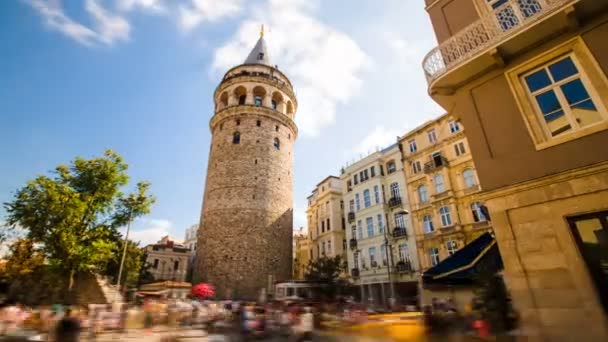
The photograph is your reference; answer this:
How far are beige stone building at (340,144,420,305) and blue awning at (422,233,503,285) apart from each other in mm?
15239

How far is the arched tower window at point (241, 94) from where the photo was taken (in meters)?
33.4

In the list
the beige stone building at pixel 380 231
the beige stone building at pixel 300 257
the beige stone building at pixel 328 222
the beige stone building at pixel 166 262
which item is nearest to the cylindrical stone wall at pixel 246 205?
the beige stone building at pixel 328 222

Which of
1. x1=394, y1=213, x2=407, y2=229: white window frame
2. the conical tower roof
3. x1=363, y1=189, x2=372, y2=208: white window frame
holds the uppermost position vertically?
the conical tower roof

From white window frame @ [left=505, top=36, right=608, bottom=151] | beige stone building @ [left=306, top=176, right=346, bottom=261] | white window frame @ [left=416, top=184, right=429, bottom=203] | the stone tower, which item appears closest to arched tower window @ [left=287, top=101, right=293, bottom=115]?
the stone tower

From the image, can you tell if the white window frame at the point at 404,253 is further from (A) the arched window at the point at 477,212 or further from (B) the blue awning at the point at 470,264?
(B) the blue awning at the point at 470,264

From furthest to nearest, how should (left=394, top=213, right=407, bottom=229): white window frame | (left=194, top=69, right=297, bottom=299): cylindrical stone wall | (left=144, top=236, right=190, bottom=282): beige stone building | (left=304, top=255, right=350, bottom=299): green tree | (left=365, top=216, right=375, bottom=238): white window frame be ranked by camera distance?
(left=144, top=236, right=190, bottom=282): beige stone building < (left=365, top=216, right=375, bottom=238): white window frame < (left=194, top=69, right=297, bottom=299): cylindrical stone wall < (left=304, top=255, right=350, bottom=299): green tree < (left=394, top=213, right=407, bottom=229): white window frame

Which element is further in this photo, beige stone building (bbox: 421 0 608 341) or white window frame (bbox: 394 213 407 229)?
white window frame (bbox: 394 213 407 229)

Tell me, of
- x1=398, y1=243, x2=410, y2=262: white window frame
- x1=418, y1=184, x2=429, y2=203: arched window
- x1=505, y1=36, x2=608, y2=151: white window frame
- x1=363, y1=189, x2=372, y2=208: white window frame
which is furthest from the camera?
x1=363, y1=189, x2=372, y2=208: white window frame

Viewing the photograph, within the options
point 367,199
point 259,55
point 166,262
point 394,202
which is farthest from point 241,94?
point 166,262

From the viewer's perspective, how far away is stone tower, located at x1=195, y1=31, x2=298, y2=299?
26131mm

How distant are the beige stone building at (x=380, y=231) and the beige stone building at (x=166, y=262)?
39160mm

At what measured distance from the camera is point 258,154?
30.0m

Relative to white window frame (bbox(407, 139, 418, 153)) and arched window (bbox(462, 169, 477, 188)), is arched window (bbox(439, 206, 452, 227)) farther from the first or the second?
white window frame (bbox(407, 139, 418, 153))

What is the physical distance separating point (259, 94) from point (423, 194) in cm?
2133
